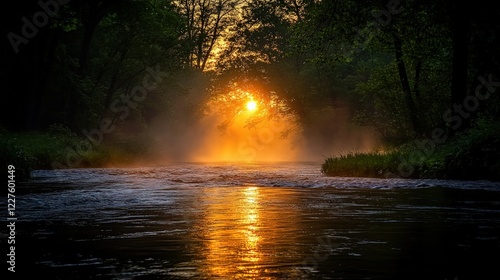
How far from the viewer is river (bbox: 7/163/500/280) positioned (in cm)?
663

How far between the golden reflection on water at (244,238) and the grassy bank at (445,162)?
35.3ft

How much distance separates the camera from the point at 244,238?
29.2ft

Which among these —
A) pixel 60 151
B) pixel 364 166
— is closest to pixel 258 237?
pixel 364 166

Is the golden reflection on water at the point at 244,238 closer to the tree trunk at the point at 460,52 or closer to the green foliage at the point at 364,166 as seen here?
the green foliage at the point at 364,166

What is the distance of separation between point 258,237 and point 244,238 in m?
0.21

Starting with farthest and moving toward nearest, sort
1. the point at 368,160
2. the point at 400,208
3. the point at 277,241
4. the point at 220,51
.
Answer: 1. the point at 220,51
2. the point at 368,160
3. the point at 400,208
4. the point at 277,241

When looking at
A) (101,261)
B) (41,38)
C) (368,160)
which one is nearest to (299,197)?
(101,261)

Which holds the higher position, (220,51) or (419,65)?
(220,51)

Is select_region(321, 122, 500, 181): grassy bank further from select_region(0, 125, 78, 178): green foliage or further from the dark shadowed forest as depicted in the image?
select_region(0, 125, 78, 178): green foliage

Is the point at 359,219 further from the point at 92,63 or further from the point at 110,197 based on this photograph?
the point at 92,63

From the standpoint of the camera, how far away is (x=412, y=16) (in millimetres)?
30516

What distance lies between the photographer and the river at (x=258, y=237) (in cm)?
663

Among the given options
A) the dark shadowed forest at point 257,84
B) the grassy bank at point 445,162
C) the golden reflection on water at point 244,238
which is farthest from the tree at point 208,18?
the golden reflection on water at point 244,238

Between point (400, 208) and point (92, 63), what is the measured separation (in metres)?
44.3
